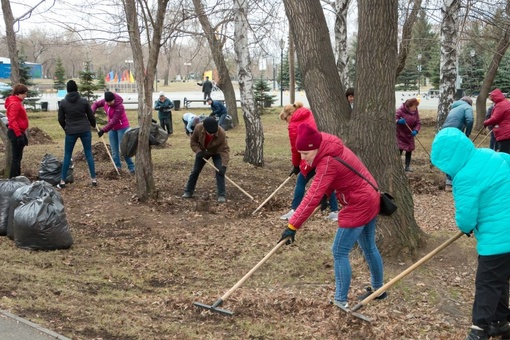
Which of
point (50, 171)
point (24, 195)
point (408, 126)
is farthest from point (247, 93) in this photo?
point (24, 195)

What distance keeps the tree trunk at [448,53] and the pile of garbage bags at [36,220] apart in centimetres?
1028

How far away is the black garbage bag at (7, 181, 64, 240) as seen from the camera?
6441 mm

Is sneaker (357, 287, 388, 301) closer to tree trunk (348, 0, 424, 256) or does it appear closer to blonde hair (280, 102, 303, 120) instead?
tree trunk (348, 0, 424, 256)

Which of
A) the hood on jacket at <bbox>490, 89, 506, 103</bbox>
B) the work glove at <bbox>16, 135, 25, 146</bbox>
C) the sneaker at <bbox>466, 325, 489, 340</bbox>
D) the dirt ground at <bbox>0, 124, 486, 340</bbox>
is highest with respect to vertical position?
the hood on jacket at <bbox>490, 89, 506, 103</bbox>

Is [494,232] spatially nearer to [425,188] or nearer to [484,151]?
[484,151]

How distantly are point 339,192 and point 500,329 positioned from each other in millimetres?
1543

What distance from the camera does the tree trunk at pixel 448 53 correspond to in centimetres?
1335

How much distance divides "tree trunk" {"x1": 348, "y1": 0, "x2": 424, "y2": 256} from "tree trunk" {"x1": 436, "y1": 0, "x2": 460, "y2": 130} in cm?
800

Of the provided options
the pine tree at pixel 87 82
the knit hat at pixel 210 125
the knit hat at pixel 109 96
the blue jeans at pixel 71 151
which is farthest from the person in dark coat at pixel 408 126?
the pine tree at pixel 87 82

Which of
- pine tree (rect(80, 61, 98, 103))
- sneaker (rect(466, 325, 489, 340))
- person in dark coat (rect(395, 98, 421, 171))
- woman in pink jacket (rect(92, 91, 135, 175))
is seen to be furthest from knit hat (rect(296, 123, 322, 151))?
pine tree (rect(80, 61, 98, 103))

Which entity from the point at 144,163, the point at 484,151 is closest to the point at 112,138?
the point at 144,163

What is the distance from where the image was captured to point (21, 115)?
30.2ft

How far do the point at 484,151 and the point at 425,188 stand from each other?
6715 millimetres

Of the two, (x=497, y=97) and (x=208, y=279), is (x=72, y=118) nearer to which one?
(x=208, y=279)
